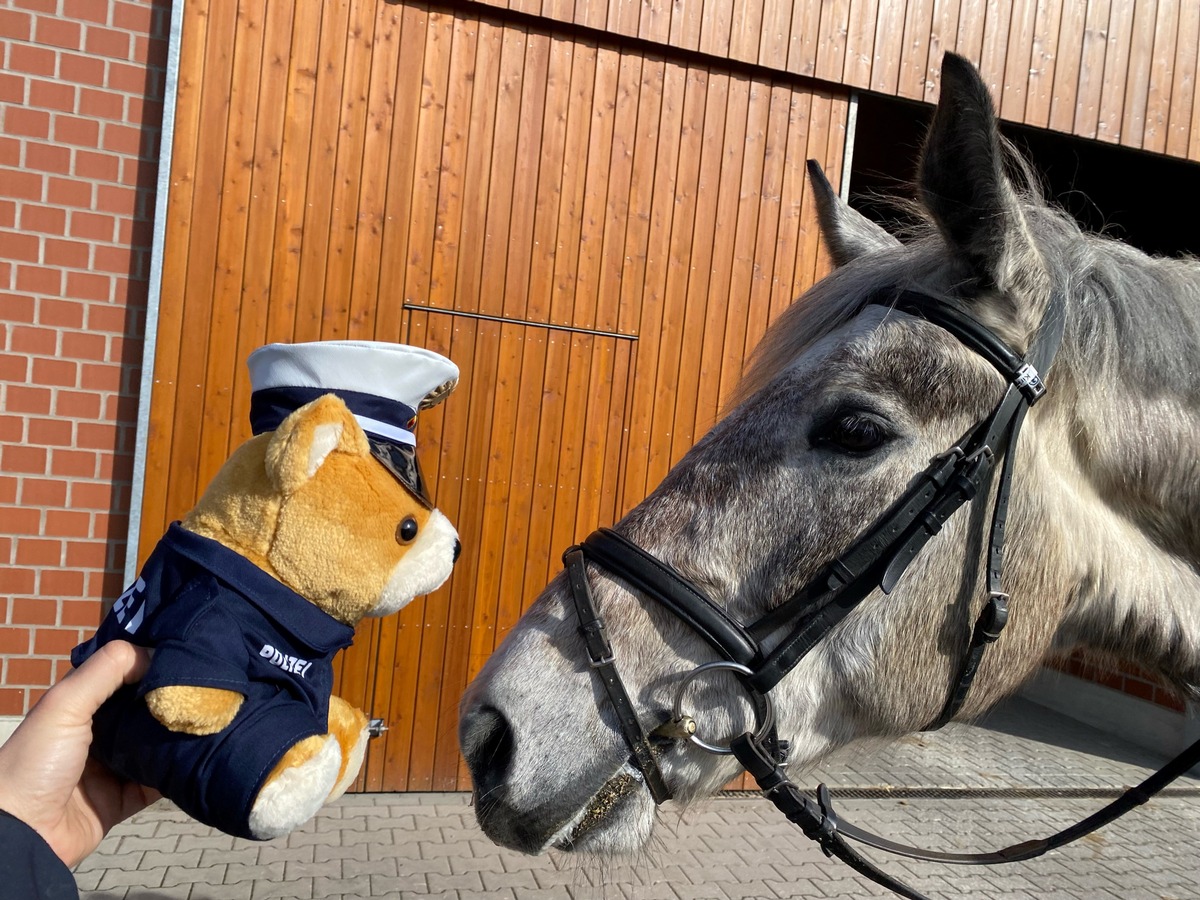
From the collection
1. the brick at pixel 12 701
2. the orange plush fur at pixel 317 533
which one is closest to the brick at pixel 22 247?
the brick at pixel 12 701

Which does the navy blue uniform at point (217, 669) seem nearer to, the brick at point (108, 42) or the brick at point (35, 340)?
the brick at point (35, 340)

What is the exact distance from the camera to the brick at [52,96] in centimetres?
371

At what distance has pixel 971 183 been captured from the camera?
1.47 m

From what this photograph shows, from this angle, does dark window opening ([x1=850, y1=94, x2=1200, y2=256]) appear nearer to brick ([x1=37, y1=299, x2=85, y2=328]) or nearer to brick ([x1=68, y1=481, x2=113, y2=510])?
brick ([x1=37, y1=299, x2=85, y2=328])

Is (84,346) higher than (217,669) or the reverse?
higher

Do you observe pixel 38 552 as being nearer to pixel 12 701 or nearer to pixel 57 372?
pixel 12 701

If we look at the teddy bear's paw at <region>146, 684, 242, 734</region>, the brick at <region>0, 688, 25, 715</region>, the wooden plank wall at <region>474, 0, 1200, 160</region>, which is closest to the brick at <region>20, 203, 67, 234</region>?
the brick at <region>0, 688, 25, 715</region>

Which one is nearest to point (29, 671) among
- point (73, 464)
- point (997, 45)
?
point (73, 464)

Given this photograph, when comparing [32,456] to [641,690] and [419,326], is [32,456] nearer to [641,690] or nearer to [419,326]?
[419,326]

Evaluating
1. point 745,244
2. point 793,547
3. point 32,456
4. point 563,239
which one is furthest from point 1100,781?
point 32,456

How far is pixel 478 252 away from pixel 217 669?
3387 millimetres

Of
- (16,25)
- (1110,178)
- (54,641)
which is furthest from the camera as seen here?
(1110,178)

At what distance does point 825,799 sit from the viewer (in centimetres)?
164

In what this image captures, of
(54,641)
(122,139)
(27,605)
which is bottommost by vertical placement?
(54,641)
